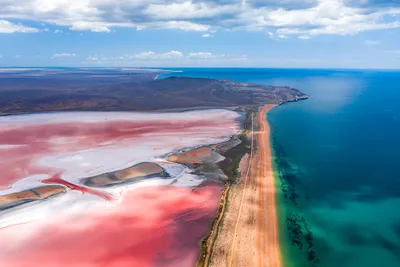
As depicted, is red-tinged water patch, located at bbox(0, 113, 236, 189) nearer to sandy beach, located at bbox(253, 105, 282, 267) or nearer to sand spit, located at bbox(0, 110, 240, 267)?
sand spit, located at bbox(0, 110, 240, 267)

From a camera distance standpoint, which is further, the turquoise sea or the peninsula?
the turquoise sea

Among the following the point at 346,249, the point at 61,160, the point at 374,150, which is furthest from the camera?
the point at 374,150

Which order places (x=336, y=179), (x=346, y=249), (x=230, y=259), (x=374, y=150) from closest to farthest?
(x=230, y=259)
(x=346, y=249)
(x=336, y=179)
(x=374, y=150)

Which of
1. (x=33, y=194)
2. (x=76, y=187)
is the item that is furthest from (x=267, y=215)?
(x=33, y=194)

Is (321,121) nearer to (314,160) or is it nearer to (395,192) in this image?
(314,160)

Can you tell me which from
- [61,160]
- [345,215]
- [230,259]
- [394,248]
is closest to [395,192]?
[345,215]

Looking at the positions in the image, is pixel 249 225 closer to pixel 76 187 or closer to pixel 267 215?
pixel 267 215

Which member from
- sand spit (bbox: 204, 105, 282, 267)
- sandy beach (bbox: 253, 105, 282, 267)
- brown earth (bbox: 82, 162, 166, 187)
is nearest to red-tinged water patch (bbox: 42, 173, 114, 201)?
brown earth (bbox: 82, 162, 166, 187)
